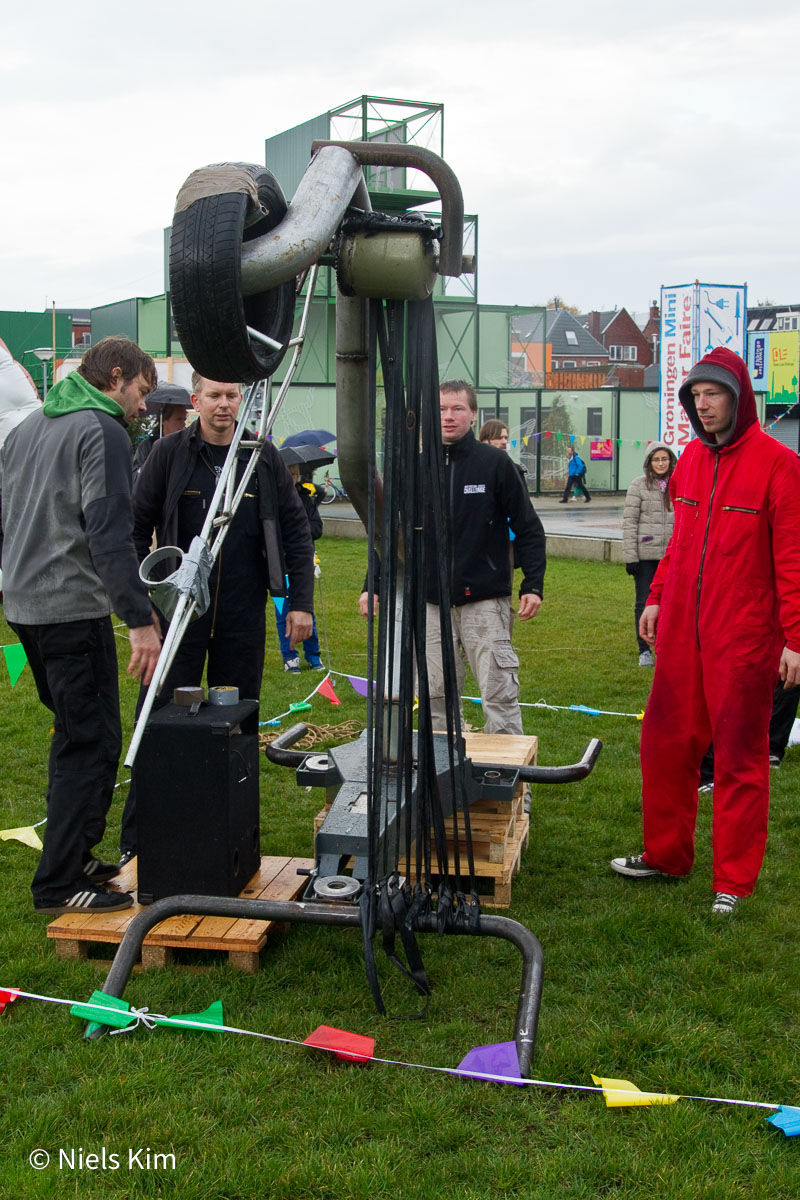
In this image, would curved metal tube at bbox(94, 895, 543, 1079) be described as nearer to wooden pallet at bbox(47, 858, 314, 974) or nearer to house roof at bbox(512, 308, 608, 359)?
wooden pallet at bbox(47, 858, 314, 974)

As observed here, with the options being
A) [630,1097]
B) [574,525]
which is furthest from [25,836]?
[574,525]

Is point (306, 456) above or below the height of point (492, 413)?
below

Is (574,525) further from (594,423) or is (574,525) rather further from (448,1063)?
(448,1063)

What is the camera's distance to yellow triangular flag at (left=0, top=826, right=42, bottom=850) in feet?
17.0

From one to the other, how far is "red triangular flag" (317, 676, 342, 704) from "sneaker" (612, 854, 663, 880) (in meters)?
3.41

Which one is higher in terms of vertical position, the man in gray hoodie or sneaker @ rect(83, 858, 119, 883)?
the man in gray hoodie

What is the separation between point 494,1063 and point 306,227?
239 centimetres

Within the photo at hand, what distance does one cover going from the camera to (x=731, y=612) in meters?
4.41

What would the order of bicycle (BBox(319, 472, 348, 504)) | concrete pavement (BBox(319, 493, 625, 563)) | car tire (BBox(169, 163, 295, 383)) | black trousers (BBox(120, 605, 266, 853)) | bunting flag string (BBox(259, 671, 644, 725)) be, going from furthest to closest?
1. concrete pavement (BBox(319, 493, 625, 563))
2. bicycle (BBox(319, 472, 348, 504))
3. bunting flag string (BBox(259, 671, 644, 725))
4. black trousers (BBox(120, 605, 266, 853))
5. car tire (BBox(169, 163, 295, 383))

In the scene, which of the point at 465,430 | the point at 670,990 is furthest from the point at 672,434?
the point at 670,990

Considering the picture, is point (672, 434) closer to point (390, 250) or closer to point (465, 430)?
point (465, 430)

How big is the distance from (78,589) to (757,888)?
303 cm

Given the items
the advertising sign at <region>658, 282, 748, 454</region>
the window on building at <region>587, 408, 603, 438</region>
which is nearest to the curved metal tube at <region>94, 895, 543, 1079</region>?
the advertising sign at <region>658, 282, 748, 454</region>

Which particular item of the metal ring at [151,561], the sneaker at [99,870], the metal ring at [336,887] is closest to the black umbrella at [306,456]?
the sneaker at [99,870]
